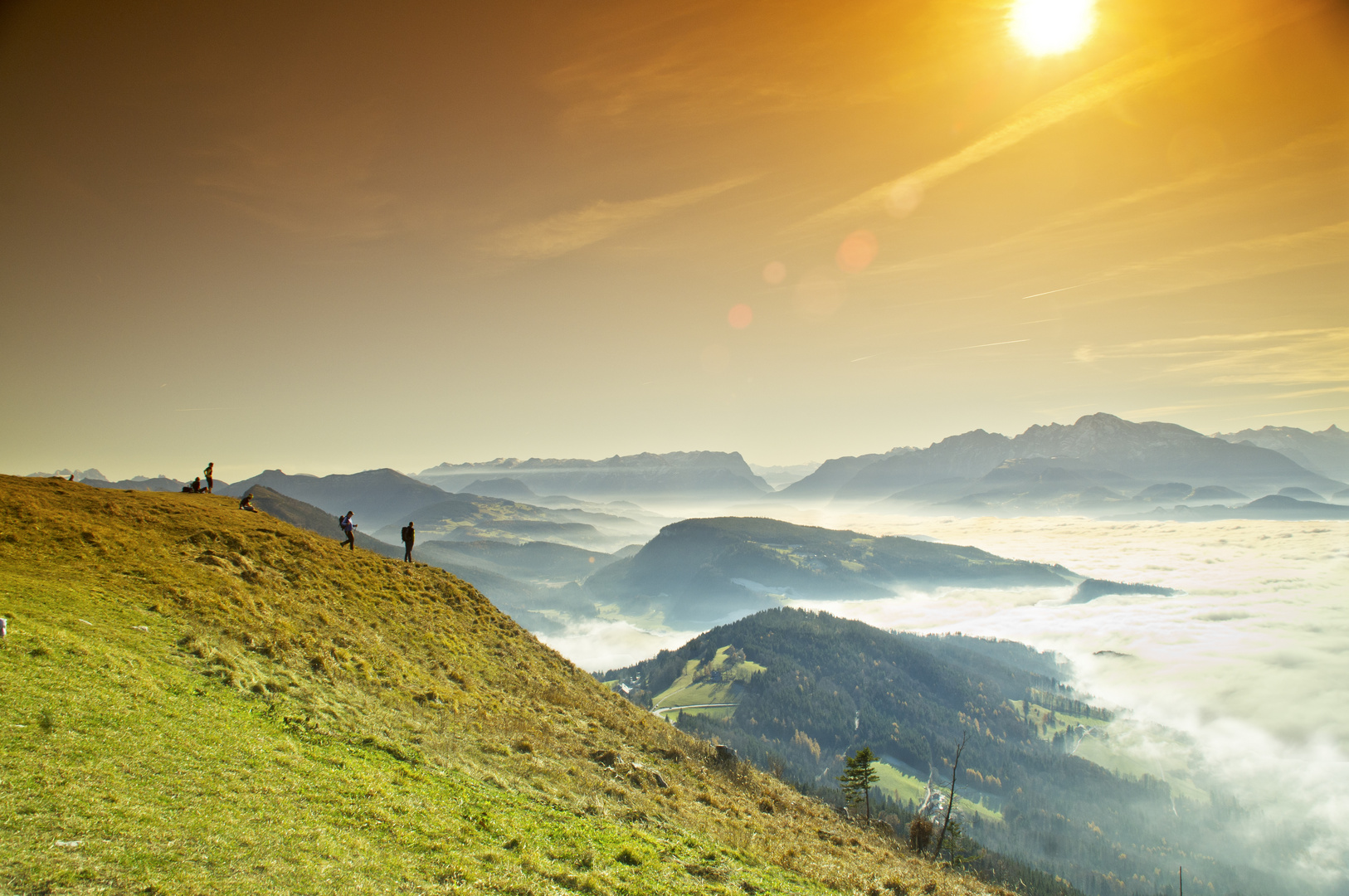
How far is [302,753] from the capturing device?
1875cm

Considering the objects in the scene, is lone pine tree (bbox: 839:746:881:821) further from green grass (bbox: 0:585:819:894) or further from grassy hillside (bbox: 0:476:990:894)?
→ green grass (bbox: 0:585:819:894)

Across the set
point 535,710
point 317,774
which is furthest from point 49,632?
point 535,710

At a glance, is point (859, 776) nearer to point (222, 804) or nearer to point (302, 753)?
point (302, 753)

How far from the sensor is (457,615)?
45812 mm

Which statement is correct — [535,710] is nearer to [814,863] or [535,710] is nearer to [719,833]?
[719,833]

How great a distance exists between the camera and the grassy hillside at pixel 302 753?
→ 1266cm

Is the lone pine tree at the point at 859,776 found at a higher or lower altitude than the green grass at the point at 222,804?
lower

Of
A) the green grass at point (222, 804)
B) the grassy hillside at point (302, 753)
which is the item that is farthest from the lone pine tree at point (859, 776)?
the green grass at point (222, 804)

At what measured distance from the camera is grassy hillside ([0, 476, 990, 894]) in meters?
12.7

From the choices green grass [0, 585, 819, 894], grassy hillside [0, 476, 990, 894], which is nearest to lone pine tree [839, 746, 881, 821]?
grassy hillside [0, 476, 990, 894]

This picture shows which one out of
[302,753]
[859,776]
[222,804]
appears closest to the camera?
[222,804]

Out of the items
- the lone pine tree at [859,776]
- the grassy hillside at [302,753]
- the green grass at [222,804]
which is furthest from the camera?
the lone pine tree at [859,776]

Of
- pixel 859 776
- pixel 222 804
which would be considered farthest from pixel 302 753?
pixel 859 776

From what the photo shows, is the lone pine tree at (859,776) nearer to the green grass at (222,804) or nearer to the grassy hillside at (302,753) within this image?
the grassy hillside at (302,753)
